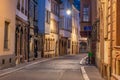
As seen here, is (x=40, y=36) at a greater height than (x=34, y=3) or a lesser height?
lesser

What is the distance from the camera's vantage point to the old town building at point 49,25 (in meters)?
47.6

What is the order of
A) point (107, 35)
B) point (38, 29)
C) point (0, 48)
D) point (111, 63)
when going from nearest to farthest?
point (111, 63), point (107, 35), point (0, 48), point (38, 29)

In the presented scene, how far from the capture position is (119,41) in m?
14.1

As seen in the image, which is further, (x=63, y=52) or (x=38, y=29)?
(x=63, y=52)

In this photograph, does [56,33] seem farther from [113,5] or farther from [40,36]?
[113,5]

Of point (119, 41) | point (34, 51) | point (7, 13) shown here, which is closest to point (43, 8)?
point (34, 51)

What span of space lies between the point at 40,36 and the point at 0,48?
2320 centimetres

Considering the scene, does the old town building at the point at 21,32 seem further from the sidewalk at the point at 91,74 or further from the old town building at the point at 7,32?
the sidewalk at the point at 91,74

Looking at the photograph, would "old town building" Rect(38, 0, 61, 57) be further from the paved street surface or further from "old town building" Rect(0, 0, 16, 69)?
the paved street surface

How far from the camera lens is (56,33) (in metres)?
60.6

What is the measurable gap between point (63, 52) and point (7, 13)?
1718 inches

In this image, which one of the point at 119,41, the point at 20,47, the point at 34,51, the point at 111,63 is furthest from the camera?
the point at 34,51

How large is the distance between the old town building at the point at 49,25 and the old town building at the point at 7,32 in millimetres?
18930

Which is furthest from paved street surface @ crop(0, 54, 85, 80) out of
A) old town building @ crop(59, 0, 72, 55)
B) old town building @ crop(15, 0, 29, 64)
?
old town building @ crop(59, 0, 72, 55)
